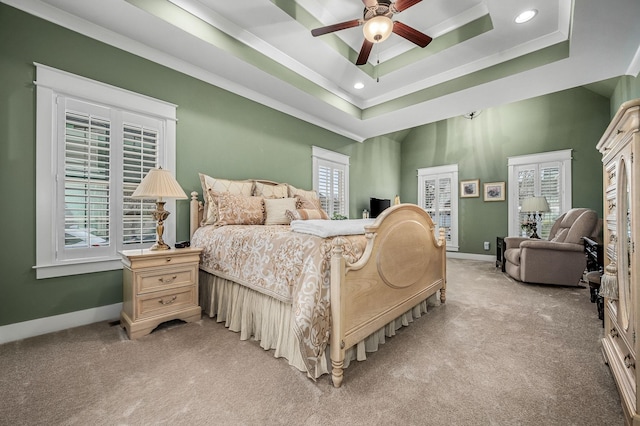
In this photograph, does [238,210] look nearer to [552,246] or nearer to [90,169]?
[90,169]

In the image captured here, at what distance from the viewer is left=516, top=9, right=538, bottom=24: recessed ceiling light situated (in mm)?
2702

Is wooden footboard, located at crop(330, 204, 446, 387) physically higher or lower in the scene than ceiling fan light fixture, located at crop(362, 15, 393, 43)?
lower

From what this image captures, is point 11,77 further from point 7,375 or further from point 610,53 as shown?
point 610,53

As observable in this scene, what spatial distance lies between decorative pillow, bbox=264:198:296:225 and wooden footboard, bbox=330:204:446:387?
144 centimetres

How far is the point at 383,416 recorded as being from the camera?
132 cm

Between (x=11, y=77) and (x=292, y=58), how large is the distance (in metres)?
2.67

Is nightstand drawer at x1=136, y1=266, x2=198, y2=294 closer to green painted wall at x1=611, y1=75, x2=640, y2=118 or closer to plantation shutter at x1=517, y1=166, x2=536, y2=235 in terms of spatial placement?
green painted wall at x1=611, y1=75, x2=640, y2=118

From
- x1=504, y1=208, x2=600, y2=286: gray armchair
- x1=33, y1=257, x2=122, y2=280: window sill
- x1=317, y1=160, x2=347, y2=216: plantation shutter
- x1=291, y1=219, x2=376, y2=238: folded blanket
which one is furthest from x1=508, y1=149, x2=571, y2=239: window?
x1=33, y1=257, x2=122, y2=280: window sill

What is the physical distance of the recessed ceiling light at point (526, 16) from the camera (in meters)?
2.70

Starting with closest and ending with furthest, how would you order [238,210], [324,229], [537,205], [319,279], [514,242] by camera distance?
[319,279] → [324,229] → [238,210] → [514,242] → [537,205]

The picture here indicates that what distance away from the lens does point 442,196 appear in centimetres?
648

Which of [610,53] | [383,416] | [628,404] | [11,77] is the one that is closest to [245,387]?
[383,416]

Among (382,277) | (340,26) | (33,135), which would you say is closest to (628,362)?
A: (382,277)

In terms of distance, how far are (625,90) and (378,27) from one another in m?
3.85
